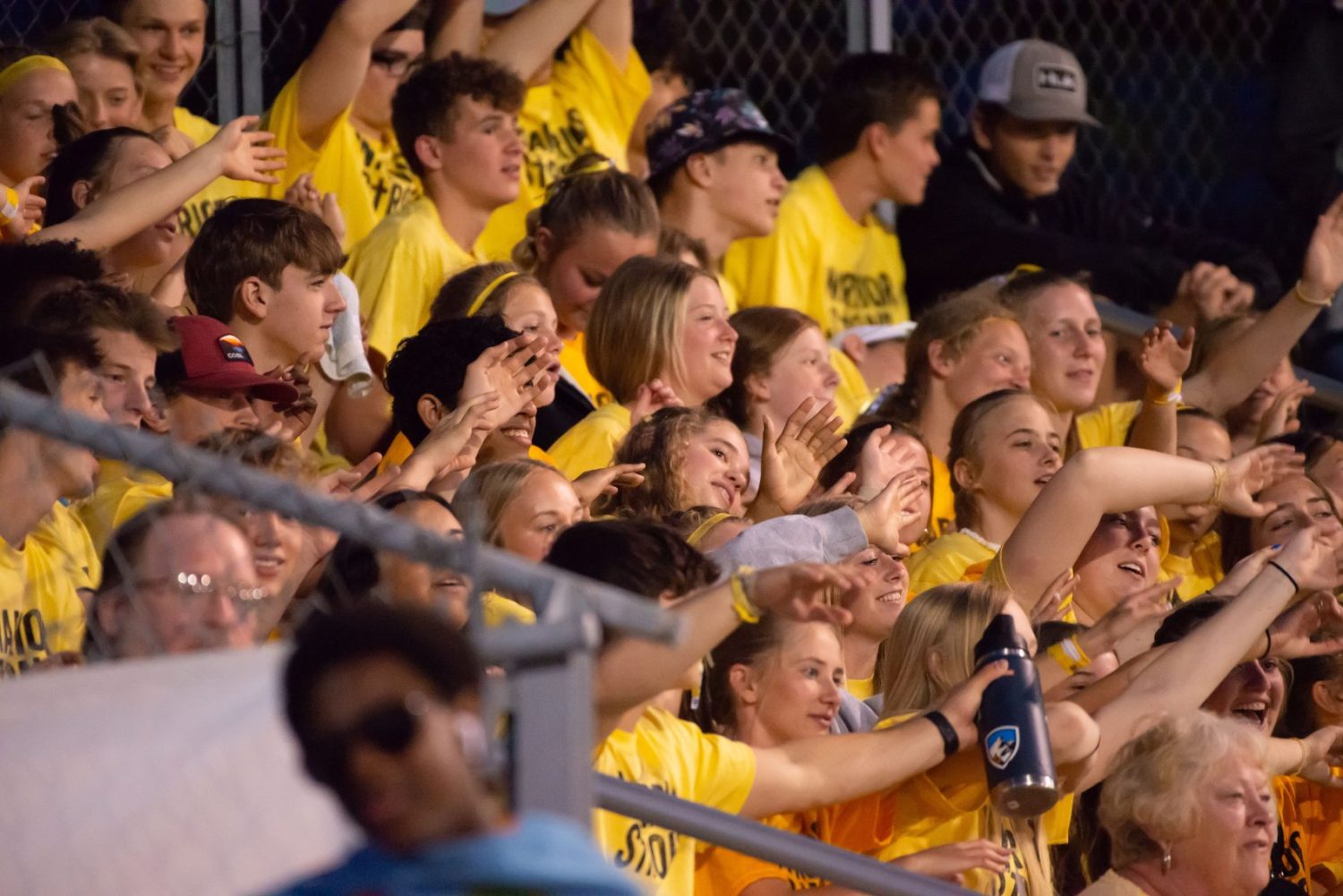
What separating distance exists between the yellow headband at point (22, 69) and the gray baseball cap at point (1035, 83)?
A: 349 centimetres

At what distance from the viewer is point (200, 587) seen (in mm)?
2451

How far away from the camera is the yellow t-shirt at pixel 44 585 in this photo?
3322 mm

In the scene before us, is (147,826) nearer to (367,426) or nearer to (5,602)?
(5,602)

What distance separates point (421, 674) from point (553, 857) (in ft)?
0.57

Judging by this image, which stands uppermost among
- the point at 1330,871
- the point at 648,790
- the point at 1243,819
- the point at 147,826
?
the point at 147,826

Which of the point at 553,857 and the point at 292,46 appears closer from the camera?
the point at 553,857

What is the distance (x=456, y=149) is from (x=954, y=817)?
2767mm

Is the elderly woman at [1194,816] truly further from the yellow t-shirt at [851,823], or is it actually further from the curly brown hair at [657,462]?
the curly brown hair at [657,462]

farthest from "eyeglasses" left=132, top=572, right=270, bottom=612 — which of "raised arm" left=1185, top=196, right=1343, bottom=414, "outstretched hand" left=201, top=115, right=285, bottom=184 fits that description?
"raised arm" left=1185, top=196, right=1343, bottom=414

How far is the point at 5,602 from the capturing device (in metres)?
3.49

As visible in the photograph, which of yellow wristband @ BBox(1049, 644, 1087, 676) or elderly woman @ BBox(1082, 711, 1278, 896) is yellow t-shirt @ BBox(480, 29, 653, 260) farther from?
elderly woman @ BBox(1082, 711, 1278, 896)

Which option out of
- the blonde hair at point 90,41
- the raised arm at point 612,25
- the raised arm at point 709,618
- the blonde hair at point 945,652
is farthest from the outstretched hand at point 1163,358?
the raised arm at point 709,618

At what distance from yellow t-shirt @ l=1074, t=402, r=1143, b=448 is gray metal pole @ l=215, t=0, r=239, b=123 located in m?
2.62

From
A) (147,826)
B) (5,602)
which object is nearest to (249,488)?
(147,826)
